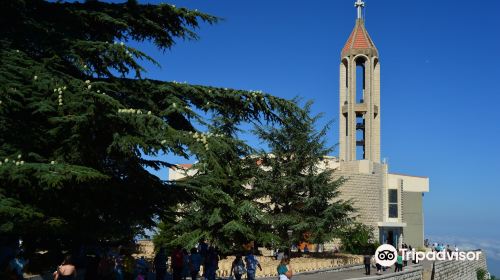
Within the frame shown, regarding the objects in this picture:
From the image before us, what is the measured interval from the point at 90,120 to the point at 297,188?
2448 cm

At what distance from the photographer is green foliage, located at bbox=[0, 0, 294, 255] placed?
1199cm

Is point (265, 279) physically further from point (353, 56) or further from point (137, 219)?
point (353, 56)

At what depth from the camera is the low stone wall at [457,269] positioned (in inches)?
1399

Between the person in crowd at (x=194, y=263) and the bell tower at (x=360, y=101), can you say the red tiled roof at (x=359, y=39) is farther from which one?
the person in crowd at (x=194, y=263)

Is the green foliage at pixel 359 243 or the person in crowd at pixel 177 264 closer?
the person in crowd at pixel 177 264

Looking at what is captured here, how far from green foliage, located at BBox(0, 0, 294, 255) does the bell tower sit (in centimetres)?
3265

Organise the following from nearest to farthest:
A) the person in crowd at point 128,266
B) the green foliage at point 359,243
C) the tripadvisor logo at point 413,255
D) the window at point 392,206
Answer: the person in crowd at point 128,266 → the tripadvisor logo at point 413,255 → the green foliage at point 359,243 → the window at point 392,206

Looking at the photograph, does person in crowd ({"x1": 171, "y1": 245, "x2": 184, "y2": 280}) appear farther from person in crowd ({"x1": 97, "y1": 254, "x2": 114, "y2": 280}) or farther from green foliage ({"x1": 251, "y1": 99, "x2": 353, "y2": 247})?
green foliage ({"x1": 251, "y1": 99, "x2": 353, "y2": 247})

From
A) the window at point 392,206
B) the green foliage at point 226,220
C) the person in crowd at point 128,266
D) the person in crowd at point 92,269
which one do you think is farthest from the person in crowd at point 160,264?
the window at point 392,206

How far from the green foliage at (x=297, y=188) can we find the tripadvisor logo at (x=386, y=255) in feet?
12.7

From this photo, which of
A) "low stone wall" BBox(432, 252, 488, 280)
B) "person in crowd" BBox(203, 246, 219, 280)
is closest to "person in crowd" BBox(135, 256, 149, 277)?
"person in crowd" BBox(203, 246, 219, 280)

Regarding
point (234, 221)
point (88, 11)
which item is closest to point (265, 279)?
point (234, 221)

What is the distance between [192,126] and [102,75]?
8.51ft

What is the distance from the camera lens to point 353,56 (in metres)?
49.6
